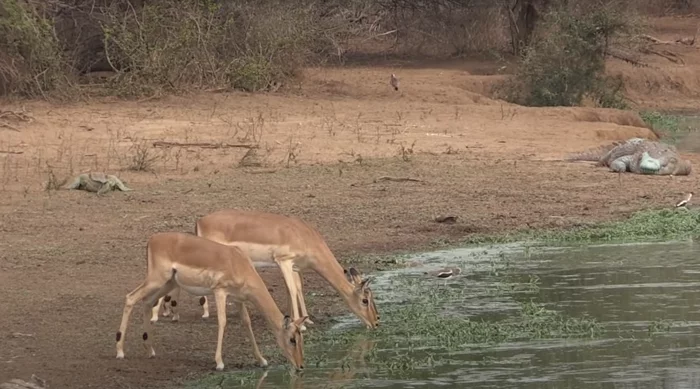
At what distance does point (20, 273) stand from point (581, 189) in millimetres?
7472

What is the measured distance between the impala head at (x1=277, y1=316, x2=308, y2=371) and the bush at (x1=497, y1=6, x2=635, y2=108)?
58.1 feet

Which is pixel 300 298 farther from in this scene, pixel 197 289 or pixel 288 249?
pixel 197 289

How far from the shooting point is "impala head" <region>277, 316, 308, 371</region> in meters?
8.20

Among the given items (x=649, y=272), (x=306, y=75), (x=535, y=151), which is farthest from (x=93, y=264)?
(x=306, y=75)

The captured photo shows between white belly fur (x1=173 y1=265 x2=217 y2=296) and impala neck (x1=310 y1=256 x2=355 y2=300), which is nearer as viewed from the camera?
white belly fur (x1=173 y1=265 x2=217 y2=296)

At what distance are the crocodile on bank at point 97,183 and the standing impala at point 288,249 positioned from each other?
5499mm

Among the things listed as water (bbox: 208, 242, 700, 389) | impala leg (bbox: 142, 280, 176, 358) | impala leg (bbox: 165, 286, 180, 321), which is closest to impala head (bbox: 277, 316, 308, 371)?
water (bbox: 208, 242, 700, 389)

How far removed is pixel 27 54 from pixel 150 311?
13264 mm

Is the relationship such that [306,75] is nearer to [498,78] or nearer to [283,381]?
[498,78]

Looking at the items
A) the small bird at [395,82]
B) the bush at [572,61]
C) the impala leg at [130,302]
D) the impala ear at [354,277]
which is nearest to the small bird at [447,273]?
the impala ear at [354,277]

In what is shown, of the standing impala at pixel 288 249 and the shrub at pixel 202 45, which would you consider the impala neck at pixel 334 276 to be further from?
the shrub at pixel 202 45

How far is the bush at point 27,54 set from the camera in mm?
20328

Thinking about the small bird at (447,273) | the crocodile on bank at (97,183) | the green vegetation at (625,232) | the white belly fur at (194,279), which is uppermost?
the white belly fur at (194,279)

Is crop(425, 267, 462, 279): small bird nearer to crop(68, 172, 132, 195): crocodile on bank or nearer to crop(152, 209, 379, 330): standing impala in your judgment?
crop(152, 209, 379, 330): standing impala
